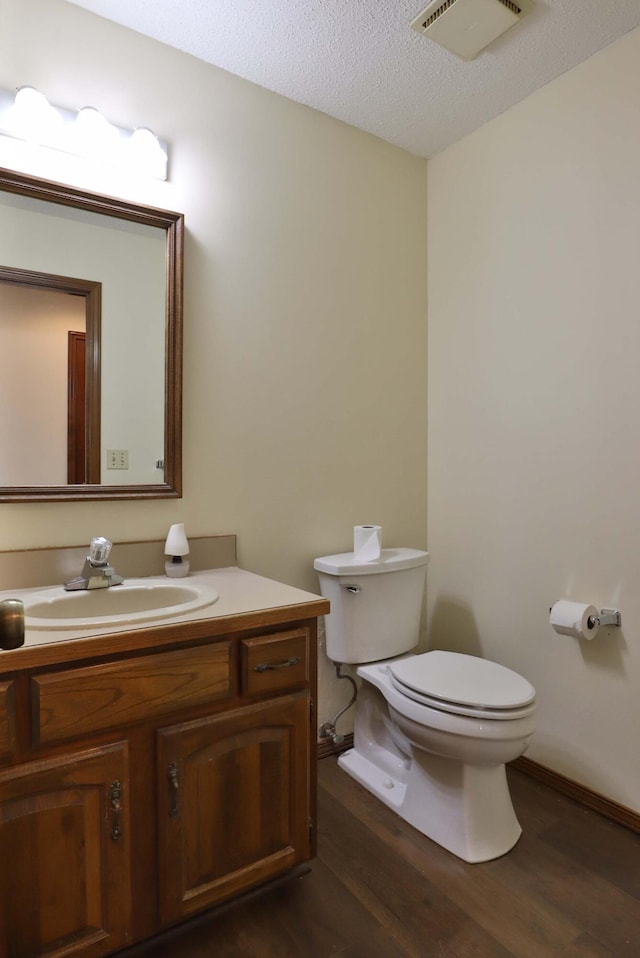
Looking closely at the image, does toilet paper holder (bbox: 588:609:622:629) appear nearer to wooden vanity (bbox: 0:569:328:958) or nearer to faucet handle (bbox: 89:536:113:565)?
wooden vanity (bbox: 0:569:328:958)

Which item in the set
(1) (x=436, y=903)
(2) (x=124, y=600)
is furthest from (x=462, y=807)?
Answer: (2) (x=124, y=600)

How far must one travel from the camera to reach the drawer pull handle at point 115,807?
3.62ft

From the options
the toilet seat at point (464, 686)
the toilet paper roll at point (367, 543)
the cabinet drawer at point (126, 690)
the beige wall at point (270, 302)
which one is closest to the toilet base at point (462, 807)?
the toilet seat at point (464, 686)

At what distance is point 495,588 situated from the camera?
2129 millimetres

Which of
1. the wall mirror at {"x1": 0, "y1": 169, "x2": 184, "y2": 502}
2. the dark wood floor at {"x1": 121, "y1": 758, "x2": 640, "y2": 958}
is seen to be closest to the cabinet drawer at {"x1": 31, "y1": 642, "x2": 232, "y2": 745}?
the dark wood floor at {"x1": 121, "y1": 758, "x2": 640, "y2": 958}

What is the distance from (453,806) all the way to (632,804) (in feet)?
1.86

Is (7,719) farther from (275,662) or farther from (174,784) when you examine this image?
(275,662)

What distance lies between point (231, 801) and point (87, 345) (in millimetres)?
1244

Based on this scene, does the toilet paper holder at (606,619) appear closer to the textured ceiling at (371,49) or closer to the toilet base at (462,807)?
the toilet base at (462,807)

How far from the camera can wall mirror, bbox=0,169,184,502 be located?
1494mm

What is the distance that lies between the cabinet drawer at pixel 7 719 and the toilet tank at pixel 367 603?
1053mm

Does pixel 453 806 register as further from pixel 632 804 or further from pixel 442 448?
pixel 442 448

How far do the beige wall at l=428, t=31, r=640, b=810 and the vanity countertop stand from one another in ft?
3.23

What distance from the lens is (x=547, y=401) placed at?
1.94 m
